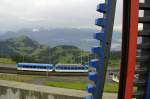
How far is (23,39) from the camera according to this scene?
8906cm

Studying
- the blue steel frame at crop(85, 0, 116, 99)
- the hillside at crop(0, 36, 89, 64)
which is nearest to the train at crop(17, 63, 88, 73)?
the hillside at crop(0, 36, 89, 64)

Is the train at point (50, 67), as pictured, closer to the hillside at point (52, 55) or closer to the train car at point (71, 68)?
the train car at point (71, 68)

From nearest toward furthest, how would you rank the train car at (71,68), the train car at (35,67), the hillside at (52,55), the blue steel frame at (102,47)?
the blue steel frame at (102,47) → the train car at (35,67) → the train car at (71,68) → the hillside at (52,55)

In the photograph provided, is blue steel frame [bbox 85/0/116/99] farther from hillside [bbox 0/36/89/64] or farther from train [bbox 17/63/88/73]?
hillside [bbox 0/36/89/64]

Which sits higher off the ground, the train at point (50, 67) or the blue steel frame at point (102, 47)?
the blue steel frame at point (102, 47)

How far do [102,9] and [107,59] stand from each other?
354 mm

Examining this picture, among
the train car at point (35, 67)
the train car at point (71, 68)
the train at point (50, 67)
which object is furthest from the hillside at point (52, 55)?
the train car at point (35, 67)

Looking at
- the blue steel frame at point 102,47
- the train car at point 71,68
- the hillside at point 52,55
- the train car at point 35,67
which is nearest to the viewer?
the blue steel frame at point 102,47

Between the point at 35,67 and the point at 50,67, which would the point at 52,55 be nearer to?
the point at 50,67

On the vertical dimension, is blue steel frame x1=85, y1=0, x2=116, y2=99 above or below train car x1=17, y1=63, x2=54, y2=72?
above

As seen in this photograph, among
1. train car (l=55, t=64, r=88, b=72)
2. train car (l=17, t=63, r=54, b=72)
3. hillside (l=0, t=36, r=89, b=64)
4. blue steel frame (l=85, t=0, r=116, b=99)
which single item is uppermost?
blue steel frame (l=85, t=0, r=116, b=99)

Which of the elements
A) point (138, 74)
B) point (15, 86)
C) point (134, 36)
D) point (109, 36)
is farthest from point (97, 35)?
point (15, 86)

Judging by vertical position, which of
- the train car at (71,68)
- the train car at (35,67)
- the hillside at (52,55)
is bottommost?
the hillside at (52,55)

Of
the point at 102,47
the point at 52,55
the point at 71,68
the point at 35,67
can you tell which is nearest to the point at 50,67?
the point at 35,67
